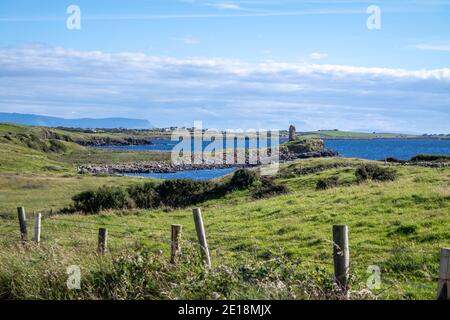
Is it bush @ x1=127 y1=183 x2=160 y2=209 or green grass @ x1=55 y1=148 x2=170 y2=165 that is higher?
bush @ x1=127 y1=183 x2=160 y2=209

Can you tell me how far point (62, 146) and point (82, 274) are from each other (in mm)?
172379

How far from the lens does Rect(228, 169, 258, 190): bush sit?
150 feet

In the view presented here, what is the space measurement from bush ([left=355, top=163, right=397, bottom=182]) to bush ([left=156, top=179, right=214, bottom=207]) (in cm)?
1237

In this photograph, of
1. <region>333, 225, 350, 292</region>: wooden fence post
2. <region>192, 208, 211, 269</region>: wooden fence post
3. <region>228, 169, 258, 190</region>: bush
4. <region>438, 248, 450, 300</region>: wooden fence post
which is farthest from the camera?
<region>228, 169, 258, 190</region>: bush

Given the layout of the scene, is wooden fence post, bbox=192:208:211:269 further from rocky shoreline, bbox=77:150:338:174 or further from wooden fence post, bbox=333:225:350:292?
rocky shoreline, bbox=77:150:338:174

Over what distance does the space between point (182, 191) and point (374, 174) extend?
15741mm

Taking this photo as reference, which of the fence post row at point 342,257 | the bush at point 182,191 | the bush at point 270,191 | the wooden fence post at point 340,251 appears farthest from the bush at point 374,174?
the wooden fence post at point 340,251

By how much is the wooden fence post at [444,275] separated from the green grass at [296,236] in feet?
4.23

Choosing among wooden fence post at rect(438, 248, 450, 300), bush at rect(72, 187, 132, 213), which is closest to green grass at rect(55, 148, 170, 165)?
bush at rect(72, 187, 132, 213)

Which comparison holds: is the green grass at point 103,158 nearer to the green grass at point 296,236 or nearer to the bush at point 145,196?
the bush at point 145,196

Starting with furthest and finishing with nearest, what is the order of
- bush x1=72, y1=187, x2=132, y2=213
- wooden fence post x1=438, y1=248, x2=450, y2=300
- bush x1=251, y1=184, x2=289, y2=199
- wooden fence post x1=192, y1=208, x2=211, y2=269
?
bush x1=72, y1=187, x2=132, y2=213
bush x1=251, y1=184, x2=289, y2=199
wooden fence post x1=192, y1=208, x2=211, y2=269
wooden fence post x1=438, y1=248, x2=450, y2=300

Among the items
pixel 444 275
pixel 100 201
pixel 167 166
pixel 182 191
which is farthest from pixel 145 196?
pixel 167 166

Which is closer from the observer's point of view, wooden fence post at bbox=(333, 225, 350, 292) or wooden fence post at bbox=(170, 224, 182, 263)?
wooden fence post at bbox=(333, 225, 350, 292)
